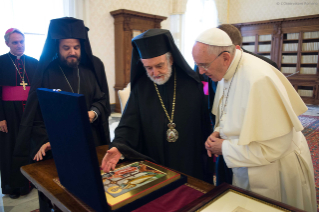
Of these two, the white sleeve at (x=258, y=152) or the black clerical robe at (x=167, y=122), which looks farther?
the black clerical robe at (x=167, y=122)

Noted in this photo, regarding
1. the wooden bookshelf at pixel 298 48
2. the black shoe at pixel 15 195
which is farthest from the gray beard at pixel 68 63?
the wooden bookshelf at pixel 298 48

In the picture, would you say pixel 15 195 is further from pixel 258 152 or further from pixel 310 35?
pixel 310 35

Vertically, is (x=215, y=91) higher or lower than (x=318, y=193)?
higher

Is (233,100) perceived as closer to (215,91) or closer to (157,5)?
(215,91)

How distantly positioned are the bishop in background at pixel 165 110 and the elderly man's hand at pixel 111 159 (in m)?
0.25

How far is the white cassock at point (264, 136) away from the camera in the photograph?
1283mm

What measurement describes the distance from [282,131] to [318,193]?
8.00 ft

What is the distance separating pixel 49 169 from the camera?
4.67ft

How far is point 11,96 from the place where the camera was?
3.08 m

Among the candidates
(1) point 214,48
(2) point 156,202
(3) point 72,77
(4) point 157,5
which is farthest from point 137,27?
(2) point 156,202

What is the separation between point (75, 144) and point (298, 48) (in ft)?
35.8

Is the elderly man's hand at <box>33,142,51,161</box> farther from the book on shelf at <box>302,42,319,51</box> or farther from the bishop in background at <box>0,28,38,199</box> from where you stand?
the book on shelf at <box>302,42,319,51</box>

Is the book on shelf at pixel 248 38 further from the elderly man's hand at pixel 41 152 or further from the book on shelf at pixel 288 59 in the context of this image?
the elderly man's hand at pixel 41 152

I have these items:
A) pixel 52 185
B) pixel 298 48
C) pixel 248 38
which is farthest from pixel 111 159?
pixel 248 38
